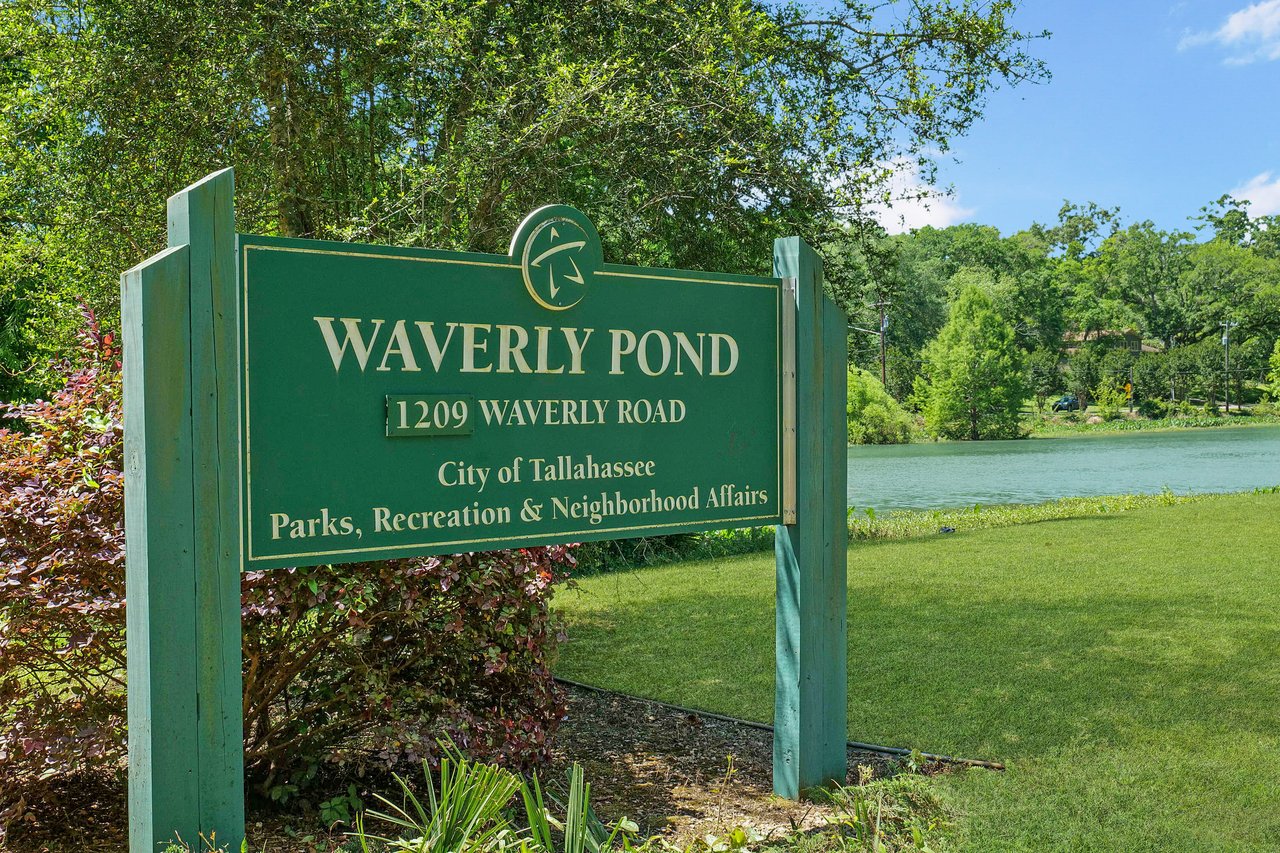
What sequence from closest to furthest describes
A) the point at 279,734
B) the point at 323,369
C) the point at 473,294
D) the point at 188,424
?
the point at 188,424 → the point at 323,369 → the point at 473,294 → the point at 279,734

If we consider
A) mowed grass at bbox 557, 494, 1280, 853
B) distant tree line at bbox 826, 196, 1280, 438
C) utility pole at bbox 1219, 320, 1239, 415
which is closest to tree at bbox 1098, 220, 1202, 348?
distant tree line at bbox 826, 196, 1280, 438

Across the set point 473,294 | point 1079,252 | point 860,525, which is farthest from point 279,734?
point 1079,252

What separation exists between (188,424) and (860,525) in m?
12.3

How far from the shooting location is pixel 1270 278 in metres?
72.8

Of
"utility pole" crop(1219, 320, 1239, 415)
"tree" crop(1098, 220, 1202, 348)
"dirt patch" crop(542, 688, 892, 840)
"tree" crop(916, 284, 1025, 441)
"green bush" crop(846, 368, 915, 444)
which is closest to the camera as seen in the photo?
"dirt patch" crop(542, 688, 892, 840)

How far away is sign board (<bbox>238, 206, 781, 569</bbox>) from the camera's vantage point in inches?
115

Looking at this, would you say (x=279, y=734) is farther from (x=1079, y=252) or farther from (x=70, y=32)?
(x=1079, y=252)

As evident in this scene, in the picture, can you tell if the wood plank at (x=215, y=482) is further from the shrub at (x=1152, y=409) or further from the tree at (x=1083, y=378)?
the tree at (x=1083, y=378)

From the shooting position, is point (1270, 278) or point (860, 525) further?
point (1270, 278)

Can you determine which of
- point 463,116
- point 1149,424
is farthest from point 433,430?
point 1149,424

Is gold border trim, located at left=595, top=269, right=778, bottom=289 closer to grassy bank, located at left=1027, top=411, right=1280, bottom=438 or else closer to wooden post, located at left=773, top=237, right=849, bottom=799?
wooden post, located at left=773, top=237, right=849, bottom=799

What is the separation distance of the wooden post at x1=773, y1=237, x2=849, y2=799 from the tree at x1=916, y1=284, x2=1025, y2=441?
5070 cm

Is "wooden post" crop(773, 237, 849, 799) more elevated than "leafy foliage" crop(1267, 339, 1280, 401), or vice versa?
"leafy foliage" crop(1267, 339, 1280, 401)

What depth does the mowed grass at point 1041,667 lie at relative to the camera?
3.89 metres
